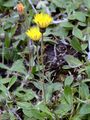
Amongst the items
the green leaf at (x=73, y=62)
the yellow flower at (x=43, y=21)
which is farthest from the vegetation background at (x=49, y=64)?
the yellow flower at (x=43, y=21)

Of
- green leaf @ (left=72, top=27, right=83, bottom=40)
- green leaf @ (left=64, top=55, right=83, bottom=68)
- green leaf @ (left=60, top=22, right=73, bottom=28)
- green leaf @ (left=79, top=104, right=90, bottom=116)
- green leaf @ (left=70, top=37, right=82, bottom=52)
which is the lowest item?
green leaf @ (left=79, top=104, right=90, bottom=116)

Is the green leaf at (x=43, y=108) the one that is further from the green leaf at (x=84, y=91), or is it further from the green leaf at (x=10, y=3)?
the green leaf at (x=10, y=3)

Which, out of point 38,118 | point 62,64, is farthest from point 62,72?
point 38,118

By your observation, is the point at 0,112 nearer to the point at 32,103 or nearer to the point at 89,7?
the point at 32,103

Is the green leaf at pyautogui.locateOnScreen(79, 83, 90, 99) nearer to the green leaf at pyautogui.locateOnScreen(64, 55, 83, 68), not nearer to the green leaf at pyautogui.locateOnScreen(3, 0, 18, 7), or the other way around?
the green leaf at pyautogui.locateOnScreen(64, 55, 83, 68)

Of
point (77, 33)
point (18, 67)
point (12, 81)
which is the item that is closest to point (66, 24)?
point (77, 33)

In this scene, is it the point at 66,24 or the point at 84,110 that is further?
the point at 66,24

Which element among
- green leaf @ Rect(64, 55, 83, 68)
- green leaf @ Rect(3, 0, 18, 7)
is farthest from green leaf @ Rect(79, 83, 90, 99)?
green leaf @ Rect(3, 0, 18, 7)

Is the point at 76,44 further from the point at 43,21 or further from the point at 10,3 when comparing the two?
the point at 10,3
